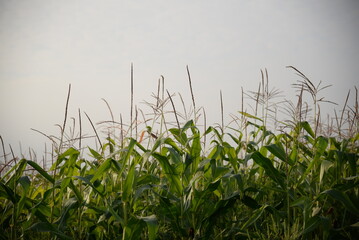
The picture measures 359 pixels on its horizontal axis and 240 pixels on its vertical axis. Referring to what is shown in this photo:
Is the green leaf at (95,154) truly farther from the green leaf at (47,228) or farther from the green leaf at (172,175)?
the green leaf at (172,175)

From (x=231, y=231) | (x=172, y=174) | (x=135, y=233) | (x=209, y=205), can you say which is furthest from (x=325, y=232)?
(x=135, y=233)

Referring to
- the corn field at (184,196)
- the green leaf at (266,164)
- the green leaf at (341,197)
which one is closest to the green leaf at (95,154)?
the corn field at (184,196)

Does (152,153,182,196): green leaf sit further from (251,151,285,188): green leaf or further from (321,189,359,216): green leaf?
(321,189,359,216): green leaf

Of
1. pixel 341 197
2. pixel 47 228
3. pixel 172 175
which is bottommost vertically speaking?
pixel 47 228

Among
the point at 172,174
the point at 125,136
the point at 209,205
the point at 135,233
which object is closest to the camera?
the point at 135,233

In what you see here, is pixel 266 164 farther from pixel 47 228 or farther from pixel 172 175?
pixel 47 228

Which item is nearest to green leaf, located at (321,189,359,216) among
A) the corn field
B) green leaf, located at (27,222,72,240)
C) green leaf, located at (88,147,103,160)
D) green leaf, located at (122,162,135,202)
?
the corn field

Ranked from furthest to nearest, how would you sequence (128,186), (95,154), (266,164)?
(95,154) < (266,164) < (128,186)

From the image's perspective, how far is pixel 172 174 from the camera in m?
2.31

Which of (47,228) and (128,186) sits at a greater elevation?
(128,186)

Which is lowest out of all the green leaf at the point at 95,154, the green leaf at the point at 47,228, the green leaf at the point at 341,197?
the green leaf at the point at 47,228

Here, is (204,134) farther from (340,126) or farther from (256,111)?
(340,126)

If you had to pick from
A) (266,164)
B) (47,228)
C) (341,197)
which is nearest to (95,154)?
(47,228)

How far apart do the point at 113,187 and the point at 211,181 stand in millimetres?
804
